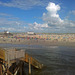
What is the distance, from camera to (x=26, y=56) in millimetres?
16875

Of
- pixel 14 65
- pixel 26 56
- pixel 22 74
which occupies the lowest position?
pixel 22 74

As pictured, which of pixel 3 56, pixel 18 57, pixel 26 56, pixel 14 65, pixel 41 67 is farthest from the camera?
pixel 41 67

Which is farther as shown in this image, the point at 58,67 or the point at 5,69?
the point at 58,67

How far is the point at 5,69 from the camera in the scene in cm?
1420

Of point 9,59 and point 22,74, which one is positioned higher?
point 9,59

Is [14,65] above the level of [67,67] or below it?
above

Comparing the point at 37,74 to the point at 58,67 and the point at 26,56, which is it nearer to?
the point at 26,56

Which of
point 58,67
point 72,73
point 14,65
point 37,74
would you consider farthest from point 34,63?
point 72,73

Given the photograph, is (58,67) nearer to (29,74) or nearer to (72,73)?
(72,73)

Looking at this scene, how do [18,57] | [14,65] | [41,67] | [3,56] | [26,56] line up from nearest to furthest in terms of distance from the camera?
[3,56] → [18,57] → [26,56] → [14,65] → [41,67]

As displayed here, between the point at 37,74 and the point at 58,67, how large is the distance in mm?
5222

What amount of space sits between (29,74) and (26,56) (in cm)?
322

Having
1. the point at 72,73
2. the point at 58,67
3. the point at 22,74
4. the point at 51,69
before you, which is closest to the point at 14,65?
the point at 22,74

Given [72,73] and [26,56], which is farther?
[72,73]
